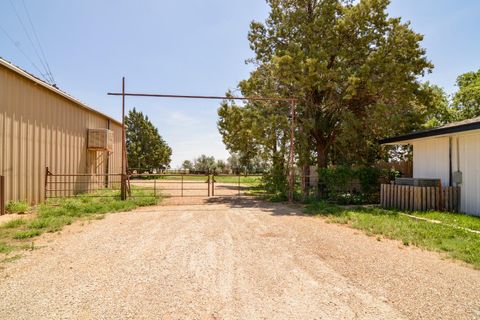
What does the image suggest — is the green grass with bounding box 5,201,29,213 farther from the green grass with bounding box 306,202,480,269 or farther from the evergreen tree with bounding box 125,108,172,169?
the evergreen tree with bounding box 125,108,172,169

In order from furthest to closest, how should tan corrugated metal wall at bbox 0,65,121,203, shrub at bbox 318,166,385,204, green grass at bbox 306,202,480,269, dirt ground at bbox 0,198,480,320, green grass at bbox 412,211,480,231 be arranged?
1. shrub at bbox 318,166,385,204
2. tan corrugated metal wall at bbox 0,65,121,203
3. green grass at bbox 412,211,480,231
4. green grass at bbox 306,202,480,269
5. dirt ground at bbox 0,198,480,320

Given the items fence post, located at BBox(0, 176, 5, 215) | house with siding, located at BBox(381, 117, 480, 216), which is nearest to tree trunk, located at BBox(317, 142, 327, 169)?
house with siding, located at BBox(381, 117, 480, 216)

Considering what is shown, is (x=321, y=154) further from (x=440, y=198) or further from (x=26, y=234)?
(x=26, y=234)

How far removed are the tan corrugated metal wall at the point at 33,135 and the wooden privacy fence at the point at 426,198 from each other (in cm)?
1352

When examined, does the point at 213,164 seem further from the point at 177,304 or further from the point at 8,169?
the point at 177,304

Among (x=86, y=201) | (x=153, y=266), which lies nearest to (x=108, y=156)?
(x=86, y=201)

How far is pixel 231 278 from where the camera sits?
14.0ft

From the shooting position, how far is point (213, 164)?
63.9m

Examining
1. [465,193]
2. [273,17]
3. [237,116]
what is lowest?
[465,193]

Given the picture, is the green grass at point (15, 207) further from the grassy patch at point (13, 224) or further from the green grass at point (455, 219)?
the green grass at point (455, 219)

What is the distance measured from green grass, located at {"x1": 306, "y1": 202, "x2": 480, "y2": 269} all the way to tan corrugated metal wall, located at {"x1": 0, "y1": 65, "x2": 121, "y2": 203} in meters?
10.2

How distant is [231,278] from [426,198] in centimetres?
895

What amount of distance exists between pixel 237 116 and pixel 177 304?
15.5 m

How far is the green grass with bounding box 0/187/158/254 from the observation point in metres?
6.29
